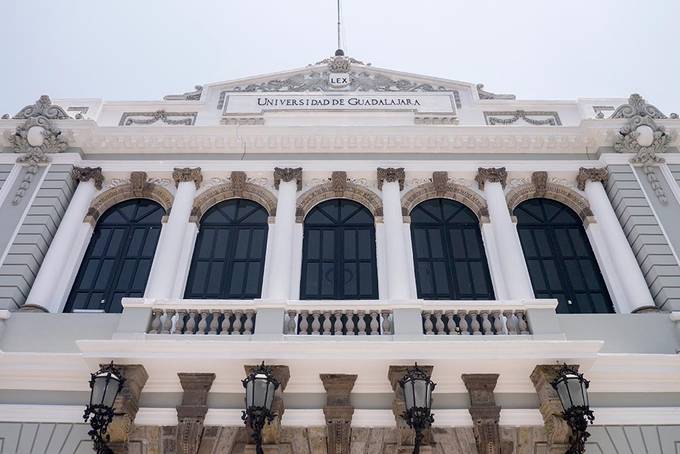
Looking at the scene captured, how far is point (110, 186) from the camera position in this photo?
14312mm

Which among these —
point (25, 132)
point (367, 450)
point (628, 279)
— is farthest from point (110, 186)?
point (628, 279)

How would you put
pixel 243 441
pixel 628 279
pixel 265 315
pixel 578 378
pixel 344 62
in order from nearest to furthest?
pixel 578 378 < pixel 243 441 < pixel 265 315 < pixel 628 279 < pixel 344 62

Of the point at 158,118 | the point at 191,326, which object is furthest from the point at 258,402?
the point at 158,118

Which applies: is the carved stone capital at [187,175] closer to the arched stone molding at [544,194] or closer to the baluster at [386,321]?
the baluster at [386,321]

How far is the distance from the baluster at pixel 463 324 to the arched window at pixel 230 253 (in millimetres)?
3984

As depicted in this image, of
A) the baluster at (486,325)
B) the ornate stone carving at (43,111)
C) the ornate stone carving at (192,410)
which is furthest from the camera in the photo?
the ornate stone carving at (43,111)

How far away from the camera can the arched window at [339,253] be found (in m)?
12.6

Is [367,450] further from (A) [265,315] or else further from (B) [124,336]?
(B) [124,336]

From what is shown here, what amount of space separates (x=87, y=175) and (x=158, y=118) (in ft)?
8.08

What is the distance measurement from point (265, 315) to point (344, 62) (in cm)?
854

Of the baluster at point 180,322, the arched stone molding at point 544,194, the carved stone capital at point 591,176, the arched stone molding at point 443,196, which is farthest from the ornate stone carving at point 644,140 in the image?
the baluster at point 180,322

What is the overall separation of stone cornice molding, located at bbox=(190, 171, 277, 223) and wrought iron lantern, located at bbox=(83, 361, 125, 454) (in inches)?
207

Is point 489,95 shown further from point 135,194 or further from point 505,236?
point 135,194

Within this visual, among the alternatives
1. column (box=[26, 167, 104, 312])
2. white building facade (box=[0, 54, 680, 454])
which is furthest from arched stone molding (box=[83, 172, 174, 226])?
column (box=[26, 167, 104, 312])
